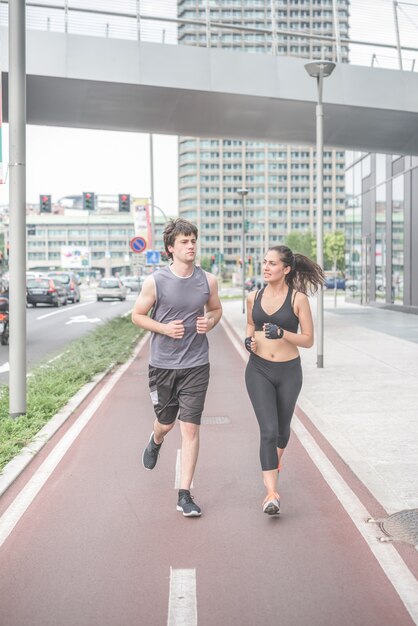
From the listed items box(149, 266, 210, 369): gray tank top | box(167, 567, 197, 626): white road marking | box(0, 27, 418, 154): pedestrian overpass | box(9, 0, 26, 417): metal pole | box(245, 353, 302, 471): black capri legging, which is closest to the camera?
box(167, 567, 197, 626): white road marking

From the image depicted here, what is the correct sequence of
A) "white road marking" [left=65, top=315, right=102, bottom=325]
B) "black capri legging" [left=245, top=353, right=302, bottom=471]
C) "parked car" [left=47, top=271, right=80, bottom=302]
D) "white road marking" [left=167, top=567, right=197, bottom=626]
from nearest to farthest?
"white road marking" [left=167, top=567, right=197, bottom=626]
"black capri legging" [left=245, top=353, right=302, bottom=471]
"white road marking" [left=65, top=315, right=102, bottom=325]
"parked car" [left=47, top=271, right=80, bottom=302]

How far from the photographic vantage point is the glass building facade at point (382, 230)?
100 ft

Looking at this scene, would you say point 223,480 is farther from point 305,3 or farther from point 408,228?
point 305,3

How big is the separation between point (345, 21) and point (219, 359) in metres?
9.15

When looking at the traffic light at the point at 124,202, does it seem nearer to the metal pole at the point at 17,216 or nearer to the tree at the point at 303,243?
the metal pole at the point at 17,216

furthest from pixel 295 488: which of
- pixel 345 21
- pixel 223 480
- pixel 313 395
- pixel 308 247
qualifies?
pixel 308 247

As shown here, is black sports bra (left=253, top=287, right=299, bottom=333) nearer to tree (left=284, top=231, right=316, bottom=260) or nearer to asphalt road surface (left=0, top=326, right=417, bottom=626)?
asphalt road surface (left=0, top=326, right=417, bottom=626)

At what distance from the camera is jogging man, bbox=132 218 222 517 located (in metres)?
4.94

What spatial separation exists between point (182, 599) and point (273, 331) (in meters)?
1.85

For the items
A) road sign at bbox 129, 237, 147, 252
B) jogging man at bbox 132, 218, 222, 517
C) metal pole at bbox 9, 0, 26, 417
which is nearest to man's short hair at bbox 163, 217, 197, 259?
jogging man at bbox 132, 218, 222, 517

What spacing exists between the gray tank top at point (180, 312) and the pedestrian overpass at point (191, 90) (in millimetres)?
11083

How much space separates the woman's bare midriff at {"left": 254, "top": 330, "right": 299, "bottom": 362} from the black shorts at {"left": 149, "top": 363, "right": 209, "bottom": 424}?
39cm

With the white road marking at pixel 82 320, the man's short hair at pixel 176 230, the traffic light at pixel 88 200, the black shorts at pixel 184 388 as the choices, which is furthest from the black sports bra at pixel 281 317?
the traffic light at pixel 88 200

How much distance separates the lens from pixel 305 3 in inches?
6368
